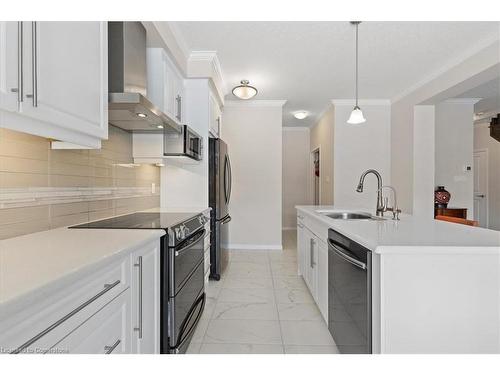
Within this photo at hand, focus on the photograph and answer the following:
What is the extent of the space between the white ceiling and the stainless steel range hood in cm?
79

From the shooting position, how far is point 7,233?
123 cm

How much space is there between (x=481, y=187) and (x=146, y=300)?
7514mm

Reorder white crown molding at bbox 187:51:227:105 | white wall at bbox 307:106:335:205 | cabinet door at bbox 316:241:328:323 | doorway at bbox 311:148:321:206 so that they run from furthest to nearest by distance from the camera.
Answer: doorway at bbox 311:148:321:206
white wall at bbox 307:106:335:205
white crown molding at bbox 187:51:227:105
cabinet door at bbox 316:241:328:323

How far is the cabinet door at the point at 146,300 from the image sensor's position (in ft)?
4.15

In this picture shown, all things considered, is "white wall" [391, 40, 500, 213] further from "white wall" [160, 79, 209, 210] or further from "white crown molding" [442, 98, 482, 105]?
"white wall" [160, 79, 209, 210]

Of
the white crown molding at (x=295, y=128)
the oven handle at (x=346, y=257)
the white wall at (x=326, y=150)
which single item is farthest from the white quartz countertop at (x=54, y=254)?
the white crown molding at (x=295, y=128)

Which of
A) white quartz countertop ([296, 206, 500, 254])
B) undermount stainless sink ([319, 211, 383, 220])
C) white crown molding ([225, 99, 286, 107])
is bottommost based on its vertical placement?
undermount stainless sink ([319, 211, 383, 220])

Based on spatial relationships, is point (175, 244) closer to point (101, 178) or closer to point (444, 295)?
point (101, 178)

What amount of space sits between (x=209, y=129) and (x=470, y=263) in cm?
261

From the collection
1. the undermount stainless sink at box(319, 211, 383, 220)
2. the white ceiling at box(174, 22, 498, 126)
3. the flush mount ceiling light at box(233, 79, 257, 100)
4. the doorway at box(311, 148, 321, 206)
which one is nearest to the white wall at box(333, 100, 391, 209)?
the white ceiling at box(174, 22, 498, 126)

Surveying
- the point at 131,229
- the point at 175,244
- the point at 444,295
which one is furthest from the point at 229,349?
the point at 444,295

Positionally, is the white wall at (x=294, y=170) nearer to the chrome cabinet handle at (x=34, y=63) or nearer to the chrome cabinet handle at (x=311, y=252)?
the chrome cabinet handle at (x=311, y=252)

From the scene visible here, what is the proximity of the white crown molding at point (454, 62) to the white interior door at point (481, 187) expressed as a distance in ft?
11.0

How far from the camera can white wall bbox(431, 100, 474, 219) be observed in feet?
15.5
